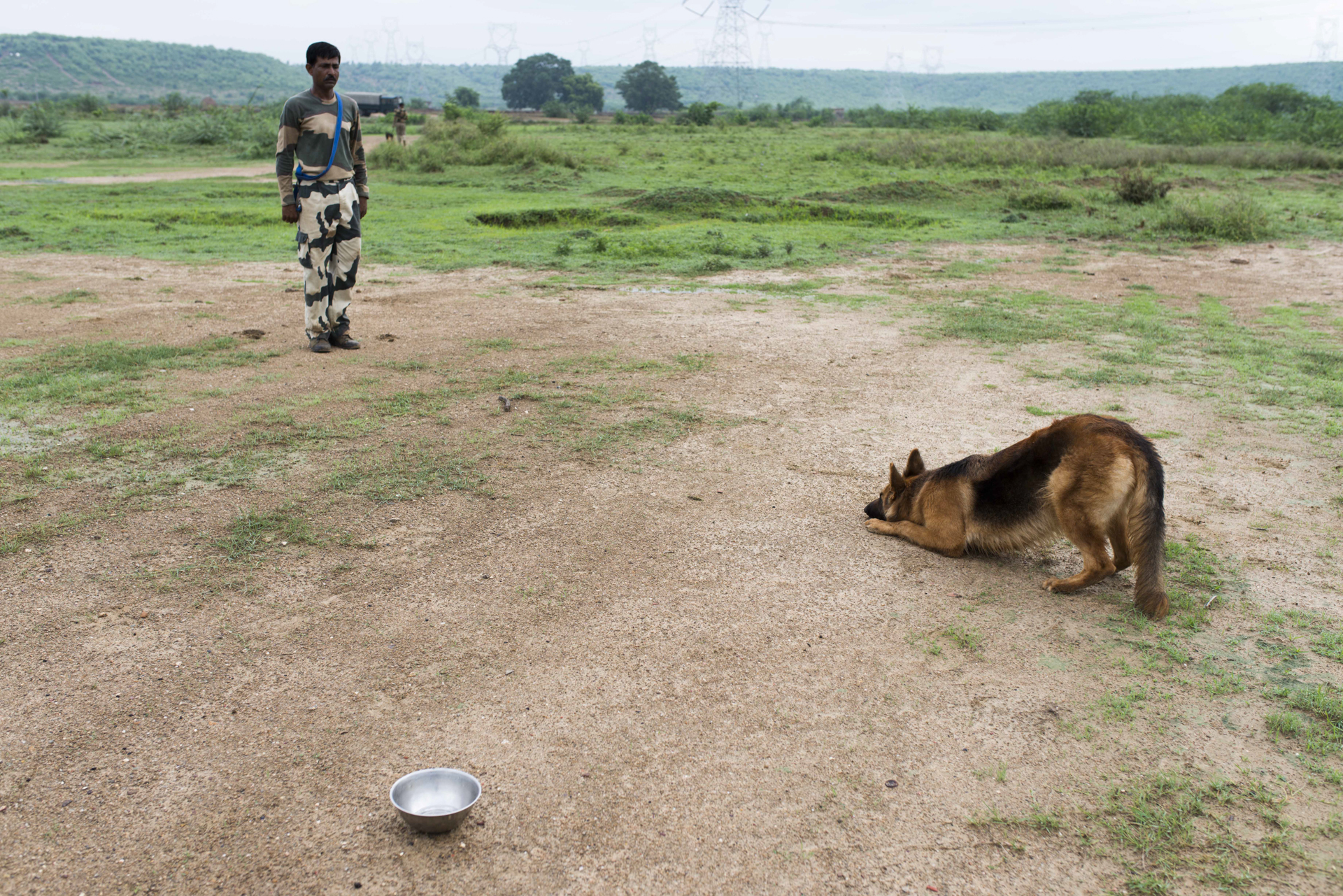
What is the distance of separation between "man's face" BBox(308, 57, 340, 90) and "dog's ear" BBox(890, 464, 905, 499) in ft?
16.3

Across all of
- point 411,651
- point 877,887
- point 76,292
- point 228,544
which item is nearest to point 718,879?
point 877,887

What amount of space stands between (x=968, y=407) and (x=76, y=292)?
8.78m

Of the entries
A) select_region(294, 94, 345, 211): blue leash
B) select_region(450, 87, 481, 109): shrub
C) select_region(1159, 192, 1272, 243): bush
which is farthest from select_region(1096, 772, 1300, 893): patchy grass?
select_region(450, 87, 481, 109): shrub

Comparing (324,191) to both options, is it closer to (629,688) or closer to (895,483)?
(895,483)

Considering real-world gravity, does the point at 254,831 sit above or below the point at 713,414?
below

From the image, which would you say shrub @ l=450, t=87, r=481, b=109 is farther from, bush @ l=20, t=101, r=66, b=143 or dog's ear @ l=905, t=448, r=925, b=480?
dog's ear @ l=905, t=448, r=925, b=480

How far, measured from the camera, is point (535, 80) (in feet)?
334

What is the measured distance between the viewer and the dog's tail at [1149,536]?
137 inches

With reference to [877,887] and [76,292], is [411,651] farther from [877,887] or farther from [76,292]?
[76,292]

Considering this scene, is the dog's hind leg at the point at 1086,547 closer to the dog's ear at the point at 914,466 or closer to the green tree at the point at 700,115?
the dog's ear at the point at 914,466

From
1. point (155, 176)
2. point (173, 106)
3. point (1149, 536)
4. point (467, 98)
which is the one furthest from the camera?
point (467, 98)

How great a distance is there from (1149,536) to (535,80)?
10846 centimetres

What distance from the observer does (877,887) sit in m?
2.31

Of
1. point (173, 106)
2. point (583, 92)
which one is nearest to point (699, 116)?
point (173, 106)
